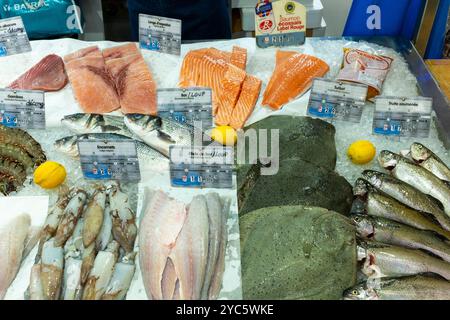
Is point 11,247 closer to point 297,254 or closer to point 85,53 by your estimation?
point 297,254

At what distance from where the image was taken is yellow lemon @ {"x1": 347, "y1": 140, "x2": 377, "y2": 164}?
7.88 ft

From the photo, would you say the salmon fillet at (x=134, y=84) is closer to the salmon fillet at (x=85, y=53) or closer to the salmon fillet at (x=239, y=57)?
the salmon fillet at (x=85, y=53)

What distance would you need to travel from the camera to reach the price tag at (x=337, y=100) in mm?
2543

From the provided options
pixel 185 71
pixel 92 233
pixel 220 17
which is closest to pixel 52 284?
pixel 92 233

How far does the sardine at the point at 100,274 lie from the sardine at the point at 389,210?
43.0 inches

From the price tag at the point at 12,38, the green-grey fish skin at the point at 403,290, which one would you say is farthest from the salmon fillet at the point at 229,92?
the price tag at the point at 12,38

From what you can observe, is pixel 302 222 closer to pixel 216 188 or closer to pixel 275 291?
pixel 275 291

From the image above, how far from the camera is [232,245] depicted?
1959 mm

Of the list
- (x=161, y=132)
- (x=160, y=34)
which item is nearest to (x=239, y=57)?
(x=160, y=34)

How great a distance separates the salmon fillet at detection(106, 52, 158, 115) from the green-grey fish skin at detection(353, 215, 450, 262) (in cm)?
124

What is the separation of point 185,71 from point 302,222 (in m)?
1.35

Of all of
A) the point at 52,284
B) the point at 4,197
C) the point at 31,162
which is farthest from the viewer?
the point at 31,162

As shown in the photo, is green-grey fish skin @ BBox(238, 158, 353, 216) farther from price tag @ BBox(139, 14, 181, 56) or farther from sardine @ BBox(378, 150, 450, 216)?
price tag @ BBox(139, 14, 181, 56)

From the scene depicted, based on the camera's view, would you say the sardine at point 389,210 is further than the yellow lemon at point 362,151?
No
